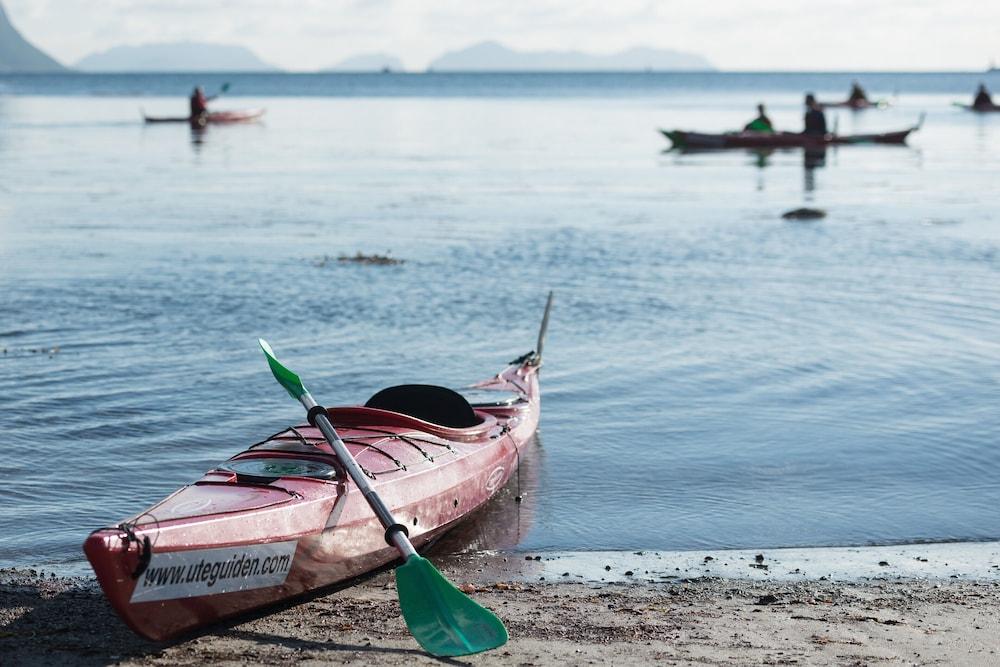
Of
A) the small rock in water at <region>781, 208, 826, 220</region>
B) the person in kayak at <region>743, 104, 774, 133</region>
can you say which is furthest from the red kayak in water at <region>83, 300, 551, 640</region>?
the person in kayak at <region>743, 104, 774, 133</region>

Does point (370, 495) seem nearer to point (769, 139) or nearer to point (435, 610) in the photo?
point (435, 610)

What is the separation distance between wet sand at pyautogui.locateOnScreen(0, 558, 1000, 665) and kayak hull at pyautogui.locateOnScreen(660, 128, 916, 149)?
31.7m

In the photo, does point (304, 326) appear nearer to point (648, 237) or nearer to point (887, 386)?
point (887, 386)

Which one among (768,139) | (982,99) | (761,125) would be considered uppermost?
(982,99)

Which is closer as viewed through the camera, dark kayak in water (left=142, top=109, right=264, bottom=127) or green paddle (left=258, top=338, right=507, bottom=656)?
green paddle (left=258, top=338, right=507, bottom=656)

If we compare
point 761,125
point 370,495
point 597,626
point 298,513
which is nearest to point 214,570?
point 298,513

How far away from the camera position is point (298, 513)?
634cm

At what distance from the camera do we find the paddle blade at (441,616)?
577cm

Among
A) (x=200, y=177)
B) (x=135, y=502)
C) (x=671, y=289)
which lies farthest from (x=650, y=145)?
(x=135, y=502)

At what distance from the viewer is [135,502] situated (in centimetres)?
836

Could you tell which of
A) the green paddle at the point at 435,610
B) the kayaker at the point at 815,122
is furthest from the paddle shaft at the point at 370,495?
the kayaker at the point at 815,122

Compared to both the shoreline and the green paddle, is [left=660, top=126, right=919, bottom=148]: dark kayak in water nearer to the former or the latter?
the shoreline

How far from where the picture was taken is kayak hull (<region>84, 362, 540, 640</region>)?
5.55m

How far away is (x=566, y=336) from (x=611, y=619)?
24.8ft
